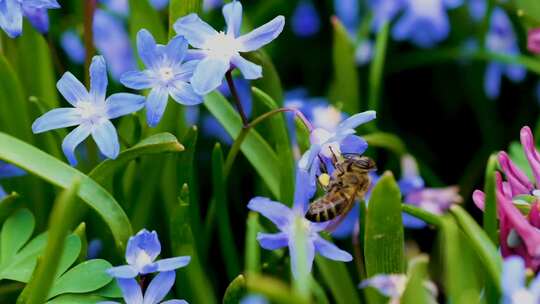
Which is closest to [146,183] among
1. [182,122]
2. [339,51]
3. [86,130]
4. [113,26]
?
[182,122]

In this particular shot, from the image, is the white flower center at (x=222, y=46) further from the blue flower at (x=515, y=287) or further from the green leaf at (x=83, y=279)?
the blue flower at (x=515, y=287)

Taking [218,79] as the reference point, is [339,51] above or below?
above

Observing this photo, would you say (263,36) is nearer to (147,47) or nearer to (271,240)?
(147,47)

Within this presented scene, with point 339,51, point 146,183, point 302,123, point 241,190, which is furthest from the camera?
point 241,190

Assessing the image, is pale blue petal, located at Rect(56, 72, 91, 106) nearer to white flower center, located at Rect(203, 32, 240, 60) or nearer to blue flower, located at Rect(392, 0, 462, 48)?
white flower center, located at Rect(203, 32, 240, 60)

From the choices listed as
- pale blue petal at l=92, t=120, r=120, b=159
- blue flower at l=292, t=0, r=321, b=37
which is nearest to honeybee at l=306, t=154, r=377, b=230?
pale blue petal at l=92, t=120, r=120, b=159

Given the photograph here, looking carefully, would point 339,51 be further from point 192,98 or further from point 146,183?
point 192,98

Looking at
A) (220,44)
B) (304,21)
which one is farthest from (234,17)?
(304,21)
